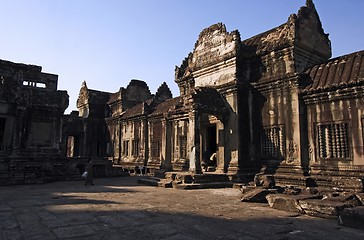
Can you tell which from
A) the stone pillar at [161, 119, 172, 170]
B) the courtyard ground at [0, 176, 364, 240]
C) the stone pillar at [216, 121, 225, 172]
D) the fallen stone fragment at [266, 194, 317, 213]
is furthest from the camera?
Answer: the stone pillar at [161, 119, 172, 170]

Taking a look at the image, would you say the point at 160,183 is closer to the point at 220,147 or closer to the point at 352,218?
the point at 220,147

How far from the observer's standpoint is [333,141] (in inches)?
431

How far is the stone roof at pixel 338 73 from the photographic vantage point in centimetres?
1050

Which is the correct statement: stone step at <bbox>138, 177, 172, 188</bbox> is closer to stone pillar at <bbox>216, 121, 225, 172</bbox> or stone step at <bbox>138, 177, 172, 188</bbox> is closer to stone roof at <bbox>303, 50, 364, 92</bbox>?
stone pillar at <bbox>216, 121, 225, 172</bbox>

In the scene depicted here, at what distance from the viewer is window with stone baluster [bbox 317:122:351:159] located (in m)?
10.6

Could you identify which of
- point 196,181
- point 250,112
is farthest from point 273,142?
point 196,181

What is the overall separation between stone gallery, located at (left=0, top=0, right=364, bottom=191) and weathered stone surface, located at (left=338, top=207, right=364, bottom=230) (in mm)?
4615

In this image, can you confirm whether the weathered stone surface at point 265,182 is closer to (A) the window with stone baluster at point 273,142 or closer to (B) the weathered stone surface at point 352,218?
(A) the window with stone baluster at point 273,142

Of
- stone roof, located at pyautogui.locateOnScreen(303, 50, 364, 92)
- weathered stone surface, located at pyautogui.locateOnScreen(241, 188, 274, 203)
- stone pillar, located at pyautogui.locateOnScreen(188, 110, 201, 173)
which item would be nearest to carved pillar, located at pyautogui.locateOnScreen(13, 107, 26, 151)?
stone pillar, located at pyautogui.locateOnScreen(188, 110, 201, 173)

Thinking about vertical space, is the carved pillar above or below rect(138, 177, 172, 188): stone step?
above

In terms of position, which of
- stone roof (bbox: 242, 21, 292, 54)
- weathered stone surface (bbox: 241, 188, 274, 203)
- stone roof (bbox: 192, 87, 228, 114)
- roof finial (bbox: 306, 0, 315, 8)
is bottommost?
weathered stone surface (bbox: 241, 188, 274, 203)

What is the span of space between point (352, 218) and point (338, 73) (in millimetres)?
7686

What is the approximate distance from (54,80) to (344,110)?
18.9m

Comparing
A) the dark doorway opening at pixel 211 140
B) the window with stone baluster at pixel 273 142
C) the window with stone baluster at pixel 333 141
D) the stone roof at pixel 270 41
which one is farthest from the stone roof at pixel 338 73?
the dark doorway opening at pixel 211 140
